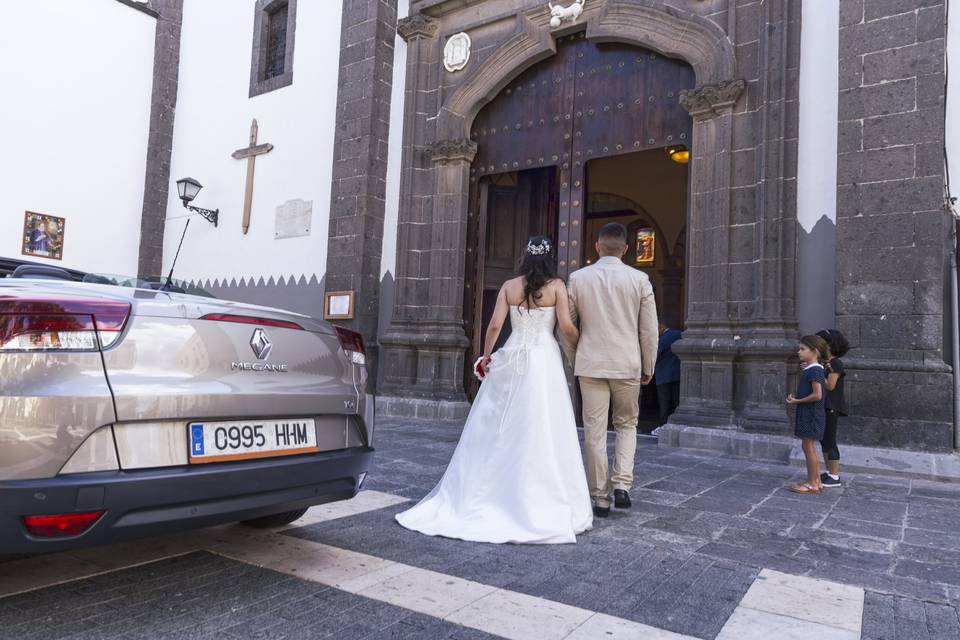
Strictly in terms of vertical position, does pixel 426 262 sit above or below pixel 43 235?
below

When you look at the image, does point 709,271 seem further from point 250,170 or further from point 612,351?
point 250,170

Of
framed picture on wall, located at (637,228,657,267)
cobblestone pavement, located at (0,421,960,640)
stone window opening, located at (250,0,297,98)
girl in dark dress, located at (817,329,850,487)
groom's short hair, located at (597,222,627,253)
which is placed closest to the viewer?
cobblestone pavement, located at (0,421,960,640)

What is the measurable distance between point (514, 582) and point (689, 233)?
5014 mm

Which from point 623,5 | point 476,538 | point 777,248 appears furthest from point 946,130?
point 476,538

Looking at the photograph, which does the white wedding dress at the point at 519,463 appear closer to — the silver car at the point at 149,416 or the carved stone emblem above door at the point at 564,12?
the silver car at the point at 149,416

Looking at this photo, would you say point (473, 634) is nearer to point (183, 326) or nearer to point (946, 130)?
point (183, 326)

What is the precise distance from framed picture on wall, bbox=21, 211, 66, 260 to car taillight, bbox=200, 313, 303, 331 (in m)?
10.5

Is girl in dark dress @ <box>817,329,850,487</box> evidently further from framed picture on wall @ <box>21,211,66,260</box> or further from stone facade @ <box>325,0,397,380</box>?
framed picture on wall @ <box>21,211,66,260</box>

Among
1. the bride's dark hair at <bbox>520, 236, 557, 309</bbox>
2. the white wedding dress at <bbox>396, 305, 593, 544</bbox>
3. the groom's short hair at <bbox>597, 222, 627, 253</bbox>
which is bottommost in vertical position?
the white wedding dress at <bbox>396, 305, 593, 544</bbox>

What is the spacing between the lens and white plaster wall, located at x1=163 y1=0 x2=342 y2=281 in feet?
32.6

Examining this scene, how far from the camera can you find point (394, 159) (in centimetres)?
930

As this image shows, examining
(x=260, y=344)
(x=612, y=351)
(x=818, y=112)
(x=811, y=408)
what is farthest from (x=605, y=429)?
(x=818, y=112)

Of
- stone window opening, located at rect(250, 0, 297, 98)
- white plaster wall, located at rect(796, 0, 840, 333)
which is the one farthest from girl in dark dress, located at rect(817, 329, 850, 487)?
stone window opening, located at rect(250, 0, 297, 98)

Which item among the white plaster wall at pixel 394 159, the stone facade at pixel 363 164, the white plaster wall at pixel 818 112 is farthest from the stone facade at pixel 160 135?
the white plaster wall at pixel 818 112
